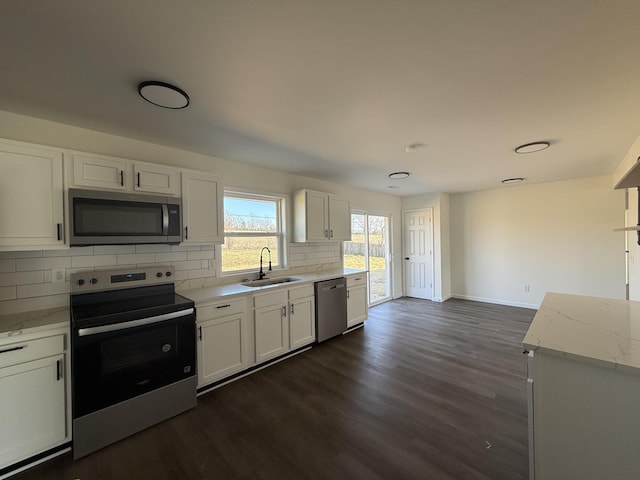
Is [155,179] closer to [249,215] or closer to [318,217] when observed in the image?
[249,215]

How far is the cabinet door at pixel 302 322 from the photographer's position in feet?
10.4

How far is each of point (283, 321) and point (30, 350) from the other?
6.54ft

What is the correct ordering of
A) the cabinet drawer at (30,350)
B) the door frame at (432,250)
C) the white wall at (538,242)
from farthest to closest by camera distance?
the door frame at (432,250)
the white wall at (538,242)
the cabinet drawer at (30,350)

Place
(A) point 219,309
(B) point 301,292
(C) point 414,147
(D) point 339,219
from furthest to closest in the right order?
(D) point 339,219
(B) point 301,292
(C) point 414,147
(A) point 219,309

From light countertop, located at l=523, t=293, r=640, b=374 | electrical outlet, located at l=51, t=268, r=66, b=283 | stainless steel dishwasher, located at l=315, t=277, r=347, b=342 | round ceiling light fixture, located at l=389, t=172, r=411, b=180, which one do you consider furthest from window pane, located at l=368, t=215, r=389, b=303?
electrical outlet, located at l=51, t=268, r=66, b=283

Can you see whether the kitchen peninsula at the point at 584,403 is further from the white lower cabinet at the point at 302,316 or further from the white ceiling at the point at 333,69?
the white lower cabinet at the point at 302,316

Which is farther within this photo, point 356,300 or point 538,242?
point 538,242

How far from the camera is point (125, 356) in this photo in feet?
6.36

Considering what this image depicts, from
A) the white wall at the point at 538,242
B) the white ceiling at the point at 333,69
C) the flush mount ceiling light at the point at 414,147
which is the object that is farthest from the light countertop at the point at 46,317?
the white wall at the point at 538,242

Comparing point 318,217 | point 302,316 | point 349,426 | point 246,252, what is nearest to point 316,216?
point 318,217

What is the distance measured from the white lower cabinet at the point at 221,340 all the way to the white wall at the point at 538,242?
16.8 feet

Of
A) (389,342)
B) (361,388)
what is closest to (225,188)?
(361,388)

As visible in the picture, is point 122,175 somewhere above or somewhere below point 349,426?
above

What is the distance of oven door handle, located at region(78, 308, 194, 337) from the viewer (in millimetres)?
1763
